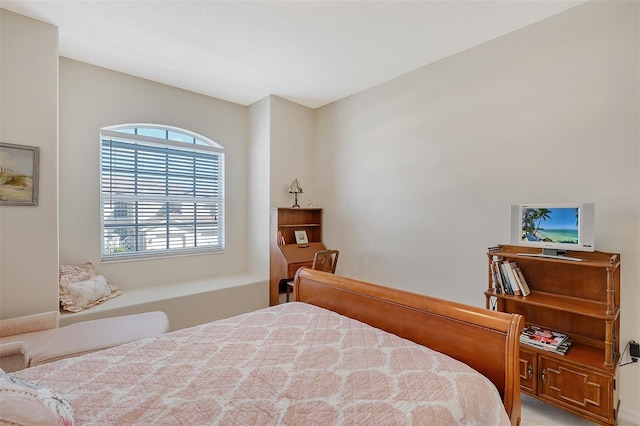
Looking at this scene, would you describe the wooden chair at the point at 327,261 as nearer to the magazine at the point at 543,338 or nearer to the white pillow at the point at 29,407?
the magazine at the point at 543,338

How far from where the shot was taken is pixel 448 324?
147 cm

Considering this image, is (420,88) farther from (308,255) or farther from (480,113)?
(308,255)

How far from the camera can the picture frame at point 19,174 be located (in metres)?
2.12

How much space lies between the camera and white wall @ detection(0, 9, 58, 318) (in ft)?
6.99

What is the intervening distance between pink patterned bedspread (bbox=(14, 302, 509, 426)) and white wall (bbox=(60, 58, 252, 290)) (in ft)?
6.51

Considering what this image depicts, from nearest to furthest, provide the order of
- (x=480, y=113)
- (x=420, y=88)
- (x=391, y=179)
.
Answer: (x=480, y=113) < (x=420, y=88) < (x=391, y=179)

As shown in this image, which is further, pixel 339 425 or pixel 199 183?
pixel 199 183

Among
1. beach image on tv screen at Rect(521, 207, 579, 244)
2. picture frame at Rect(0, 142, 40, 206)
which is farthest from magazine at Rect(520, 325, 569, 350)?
picture frame at Rect(0, 142, 40, 206)

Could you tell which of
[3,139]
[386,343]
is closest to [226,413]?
[386,343]

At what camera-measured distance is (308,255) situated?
12.2ft

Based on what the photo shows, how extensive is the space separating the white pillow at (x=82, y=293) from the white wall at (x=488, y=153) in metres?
2.56

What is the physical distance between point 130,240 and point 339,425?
10.5 ft

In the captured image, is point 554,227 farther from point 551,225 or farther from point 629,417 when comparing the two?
point 629,417

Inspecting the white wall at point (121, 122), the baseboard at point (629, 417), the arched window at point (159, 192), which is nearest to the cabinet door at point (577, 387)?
the baseboard at point (629, 417)
